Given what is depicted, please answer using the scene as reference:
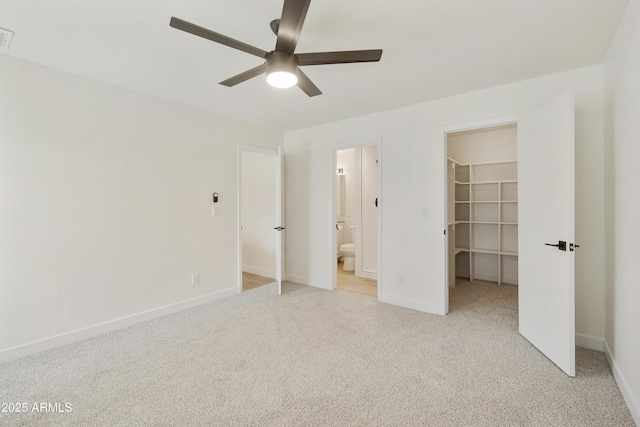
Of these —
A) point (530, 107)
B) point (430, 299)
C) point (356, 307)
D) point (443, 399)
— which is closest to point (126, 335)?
point (356, 307)

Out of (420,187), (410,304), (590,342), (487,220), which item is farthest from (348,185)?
(590,342)

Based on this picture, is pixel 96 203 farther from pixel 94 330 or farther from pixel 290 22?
pixel 290 22

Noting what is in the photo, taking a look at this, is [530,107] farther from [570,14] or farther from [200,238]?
[200,238]

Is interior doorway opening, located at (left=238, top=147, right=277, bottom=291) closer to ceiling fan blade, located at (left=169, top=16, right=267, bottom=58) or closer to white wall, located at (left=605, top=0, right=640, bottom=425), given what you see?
ceiling fan blade, located at (left=169, top=16, right=267, bottom=58)

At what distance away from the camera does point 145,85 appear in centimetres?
279

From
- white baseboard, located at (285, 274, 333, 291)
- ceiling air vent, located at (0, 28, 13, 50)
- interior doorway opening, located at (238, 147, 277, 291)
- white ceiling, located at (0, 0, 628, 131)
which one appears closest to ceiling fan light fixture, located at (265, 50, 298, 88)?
white ceiling, located at (0, 0, 628, 131)

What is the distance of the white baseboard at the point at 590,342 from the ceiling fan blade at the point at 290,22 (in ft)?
10.8

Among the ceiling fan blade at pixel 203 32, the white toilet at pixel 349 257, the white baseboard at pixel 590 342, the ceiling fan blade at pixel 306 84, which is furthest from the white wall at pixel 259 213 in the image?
the white baseboard at pixel 590 342

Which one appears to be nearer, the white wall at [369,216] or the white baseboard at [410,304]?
the white baseboard at [410,304]

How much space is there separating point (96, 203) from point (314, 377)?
2519mm

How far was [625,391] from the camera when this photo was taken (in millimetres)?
1766

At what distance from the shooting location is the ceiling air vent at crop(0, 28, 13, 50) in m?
1.93

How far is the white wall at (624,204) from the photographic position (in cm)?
164

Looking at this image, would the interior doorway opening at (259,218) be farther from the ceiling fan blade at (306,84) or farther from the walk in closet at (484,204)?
the walk in closet at (484,204)
